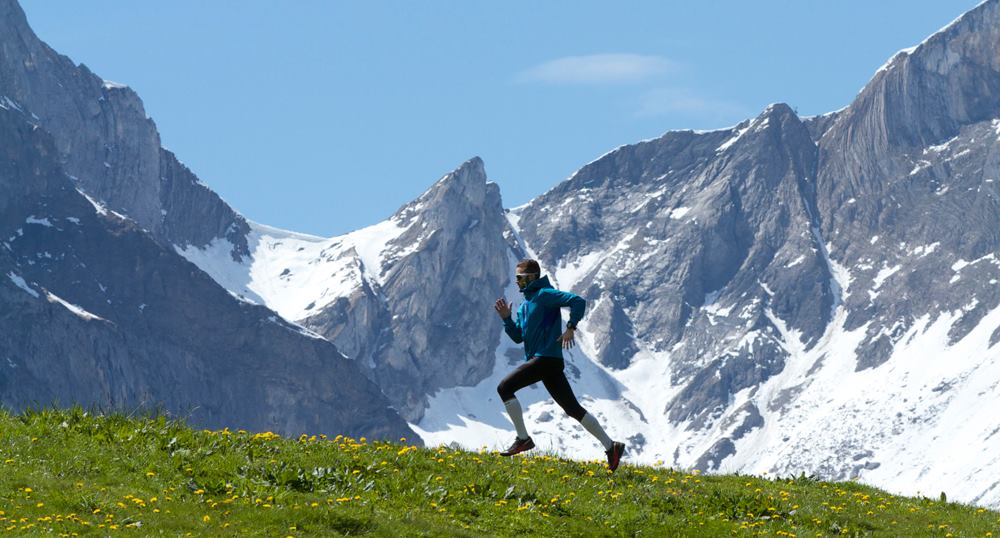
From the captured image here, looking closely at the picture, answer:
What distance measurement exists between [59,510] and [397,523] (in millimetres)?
4357

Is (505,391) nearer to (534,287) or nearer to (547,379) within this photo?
(547,379)

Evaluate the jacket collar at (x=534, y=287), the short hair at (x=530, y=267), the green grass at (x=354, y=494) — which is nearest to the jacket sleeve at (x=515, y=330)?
the jacket collar at (x=534, y=287)

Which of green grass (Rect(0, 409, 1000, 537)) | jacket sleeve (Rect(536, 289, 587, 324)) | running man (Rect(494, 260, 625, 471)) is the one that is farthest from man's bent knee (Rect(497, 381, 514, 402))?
jacket sleeve (Rect(536, 289, 587, 324))

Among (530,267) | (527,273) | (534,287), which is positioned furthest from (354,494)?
(530,267)

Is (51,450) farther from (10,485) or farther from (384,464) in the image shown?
(384,464)

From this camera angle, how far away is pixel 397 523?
2012cm

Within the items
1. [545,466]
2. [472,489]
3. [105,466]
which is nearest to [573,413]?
[545,466]

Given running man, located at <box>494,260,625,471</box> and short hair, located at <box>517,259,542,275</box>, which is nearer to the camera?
running man, located at <box>494,260,625,471</box>

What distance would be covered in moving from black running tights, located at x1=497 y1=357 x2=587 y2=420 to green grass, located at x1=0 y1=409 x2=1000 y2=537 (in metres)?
1.15

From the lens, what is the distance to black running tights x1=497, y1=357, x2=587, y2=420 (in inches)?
966

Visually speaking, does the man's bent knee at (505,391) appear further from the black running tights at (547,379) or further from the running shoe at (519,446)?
the running shoe at (519,446)

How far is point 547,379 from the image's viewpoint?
2464 cm

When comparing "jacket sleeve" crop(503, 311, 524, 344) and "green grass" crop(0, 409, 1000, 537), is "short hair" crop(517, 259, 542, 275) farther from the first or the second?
"green grass" crop(0, 409, 1000, 537)

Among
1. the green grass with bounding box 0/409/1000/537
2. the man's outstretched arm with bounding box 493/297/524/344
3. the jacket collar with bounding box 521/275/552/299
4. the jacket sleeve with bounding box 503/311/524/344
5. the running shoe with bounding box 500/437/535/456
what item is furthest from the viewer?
the running shoe with bounding box 500/437/535/456
